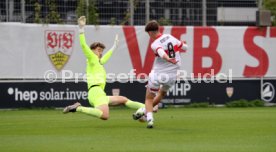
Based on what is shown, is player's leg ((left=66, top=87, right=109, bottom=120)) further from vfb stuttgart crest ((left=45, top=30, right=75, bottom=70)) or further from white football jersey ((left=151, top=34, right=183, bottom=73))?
vfb stuttgart crest ((left=45, top=30, right=75, bottom=70))

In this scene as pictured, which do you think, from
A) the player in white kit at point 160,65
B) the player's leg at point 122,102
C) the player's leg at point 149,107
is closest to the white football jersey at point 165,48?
the player in white kit at point 160,65

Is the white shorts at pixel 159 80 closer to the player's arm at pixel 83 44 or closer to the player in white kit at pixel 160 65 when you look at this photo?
the player in white kit at pixel 160 65

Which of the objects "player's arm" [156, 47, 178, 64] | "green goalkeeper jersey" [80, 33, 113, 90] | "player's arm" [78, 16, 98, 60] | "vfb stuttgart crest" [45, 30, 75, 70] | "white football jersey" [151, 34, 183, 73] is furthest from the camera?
"vfb stuttgart crest" [45, 30, 75, 70]

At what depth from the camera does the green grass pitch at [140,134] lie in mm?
11797

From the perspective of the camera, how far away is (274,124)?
1630 centimetres

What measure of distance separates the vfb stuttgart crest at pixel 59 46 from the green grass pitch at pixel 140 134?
431cm

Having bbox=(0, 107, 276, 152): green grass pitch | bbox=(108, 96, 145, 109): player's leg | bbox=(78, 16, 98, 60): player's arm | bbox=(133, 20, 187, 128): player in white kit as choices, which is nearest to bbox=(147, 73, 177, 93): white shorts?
bbox=(133, 20, 187, 128): player in white kit

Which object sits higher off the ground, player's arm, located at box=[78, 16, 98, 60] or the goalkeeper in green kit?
player's arm, located at box=[78, 16, 98, 60]

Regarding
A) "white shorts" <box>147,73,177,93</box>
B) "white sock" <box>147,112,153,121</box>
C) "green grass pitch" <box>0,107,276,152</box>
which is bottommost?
"green grass pitch" <box>0,107,276,152</box>

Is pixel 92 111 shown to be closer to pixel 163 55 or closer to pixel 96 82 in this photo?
pixel 96 82

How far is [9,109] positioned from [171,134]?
9.80 metres

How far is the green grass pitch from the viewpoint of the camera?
11.8 meters

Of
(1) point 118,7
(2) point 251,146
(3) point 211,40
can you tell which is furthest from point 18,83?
(2) point 251,146

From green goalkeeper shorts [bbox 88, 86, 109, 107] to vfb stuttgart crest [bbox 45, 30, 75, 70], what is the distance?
299 inches
